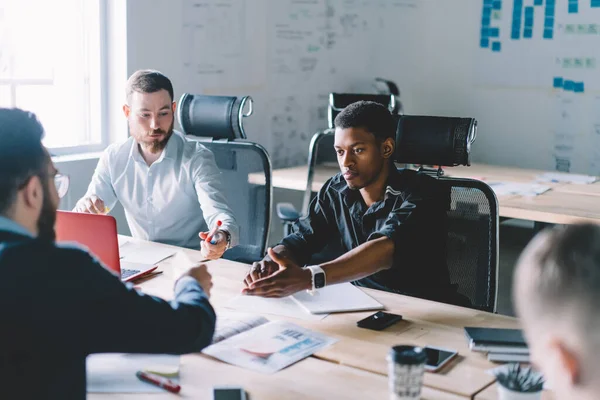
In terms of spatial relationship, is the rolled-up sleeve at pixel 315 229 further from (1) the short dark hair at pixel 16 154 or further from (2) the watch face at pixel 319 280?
(1) the short dark hair at pixel 16 154

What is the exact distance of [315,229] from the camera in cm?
248

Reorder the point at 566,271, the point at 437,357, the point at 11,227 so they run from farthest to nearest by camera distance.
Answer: the point at 437,357, the point at 11,227, the point at 566,271

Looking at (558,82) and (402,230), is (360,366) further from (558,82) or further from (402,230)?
(558,82)

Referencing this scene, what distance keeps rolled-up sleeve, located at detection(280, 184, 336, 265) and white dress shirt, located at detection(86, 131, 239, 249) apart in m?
0.48

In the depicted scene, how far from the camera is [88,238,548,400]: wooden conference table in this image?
1437 millimetres

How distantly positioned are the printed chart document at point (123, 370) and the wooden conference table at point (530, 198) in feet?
4.72

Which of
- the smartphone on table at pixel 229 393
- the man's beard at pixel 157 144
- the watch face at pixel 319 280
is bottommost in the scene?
the smartphone on table at pixel 229 393

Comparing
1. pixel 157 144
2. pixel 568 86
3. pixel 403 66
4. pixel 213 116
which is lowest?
pixel 157 144

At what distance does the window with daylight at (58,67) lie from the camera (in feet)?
10.6

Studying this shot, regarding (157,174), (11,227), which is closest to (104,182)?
(157,174)

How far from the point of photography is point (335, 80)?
192 inches

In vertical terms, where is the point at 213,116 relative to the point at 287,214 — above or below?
above

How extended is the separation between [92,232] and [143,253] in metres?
0.50

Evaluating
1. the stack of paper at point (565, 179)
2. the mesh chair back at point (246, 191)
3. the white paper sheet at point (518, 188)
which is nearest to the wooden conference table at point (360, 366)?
the mesh chair back at point (246, 191)
